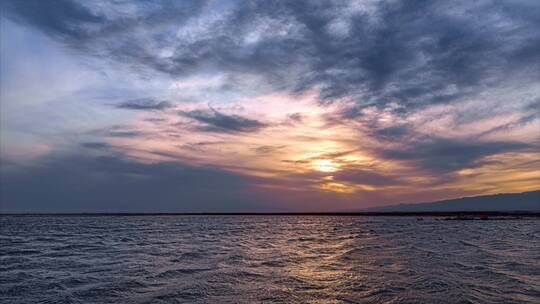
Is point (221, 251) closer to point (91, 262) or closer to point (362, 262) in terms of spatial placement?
point (91, 262)

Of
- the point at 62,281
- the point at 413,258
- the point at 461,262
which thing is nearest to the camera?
the point at 62,281

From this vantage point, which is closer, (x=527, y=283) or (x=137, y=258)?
(x=527, y=283)

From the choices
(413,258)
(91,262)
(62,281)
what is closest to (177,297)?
(62,281)

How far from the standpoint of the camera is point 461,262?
25.0 metres

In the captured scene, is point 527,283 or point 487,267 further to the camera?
point 487,267

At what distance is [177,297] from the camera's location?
1525 centimetres

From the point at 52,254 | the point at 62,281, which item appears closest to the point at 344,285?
the point at 62,281

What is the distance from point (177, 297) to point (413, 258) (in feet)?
60.1

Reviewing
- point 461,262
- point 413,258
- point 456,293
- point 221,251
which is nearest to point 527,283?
point 456,293

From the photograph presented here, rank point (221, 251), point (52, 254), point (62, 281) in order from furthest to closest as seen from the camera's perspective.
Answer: point (221, 251)
point (52, 254)
point (62, 281)

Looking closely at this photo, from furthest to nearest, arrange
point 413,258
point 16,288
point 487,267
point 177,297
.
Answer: point 413,258, point 487,267, point 16,288, point 177,297

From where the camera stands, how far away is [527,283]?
1759 cm

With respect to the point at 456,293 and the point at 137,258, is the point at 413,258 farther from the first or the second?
the point at 137,258

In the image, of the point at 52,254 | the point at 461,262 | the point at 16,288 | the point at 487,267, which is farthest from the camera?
the point at 52,254
